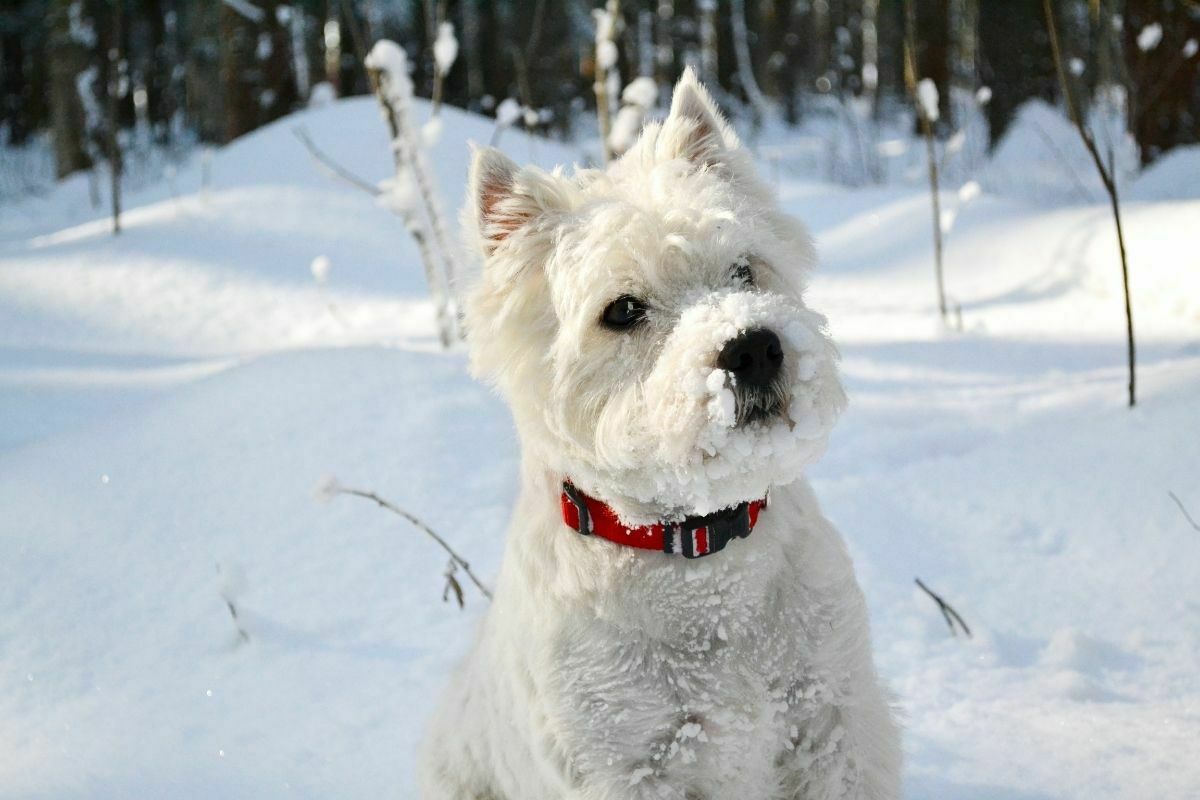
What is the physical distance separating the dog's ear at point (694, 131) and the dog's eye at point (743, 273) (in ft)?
1.15

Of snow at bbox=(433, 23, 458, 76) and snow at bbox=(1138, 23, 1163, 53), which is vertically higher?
snow at bbox=(1138, 23, 1163, 53)

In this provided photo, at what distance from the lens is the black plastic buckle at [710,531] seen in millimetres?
2064

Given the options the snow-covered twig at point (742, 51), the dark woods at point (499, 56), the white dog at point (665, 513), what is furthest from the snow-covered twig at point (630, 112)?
the snow-covered twig at point (742, 51)

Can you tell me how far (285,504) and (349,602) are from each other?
77cm

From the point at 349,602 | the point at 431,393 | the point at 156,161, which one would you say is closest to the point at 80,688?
the point at 349,602

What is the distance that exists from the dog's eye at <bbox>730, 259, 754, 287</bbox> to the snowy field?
4.78 feet

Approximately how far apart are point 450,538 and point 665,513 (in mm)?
2136

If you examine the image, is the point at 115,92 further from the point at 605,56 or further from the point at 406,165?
the point at 605,56

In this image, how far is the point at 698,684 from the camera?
199cm

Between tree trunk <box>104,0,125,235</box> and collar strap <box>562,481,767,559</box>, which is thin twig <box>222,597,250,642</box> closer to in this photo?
collar strap <box>562,481,767,559</box>

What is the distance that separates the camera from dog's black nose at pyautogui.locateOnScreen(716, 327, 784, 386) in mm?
1810

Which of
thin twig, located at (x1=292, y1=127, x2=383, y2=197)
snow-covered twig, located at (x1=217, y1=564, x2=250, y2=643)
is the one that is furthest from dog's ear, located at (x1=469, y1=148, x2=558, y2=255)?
thin twig, located at (x1=292, y1=127, x2=383, y2=197)

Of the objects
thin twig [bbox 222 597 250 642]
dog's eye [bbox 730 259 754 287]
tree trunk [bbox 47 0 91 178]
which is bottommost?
thin twig [bbox 222 597 250 642]

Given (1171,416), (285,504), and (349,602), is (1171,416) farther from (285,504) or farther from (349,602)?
(285,504)
